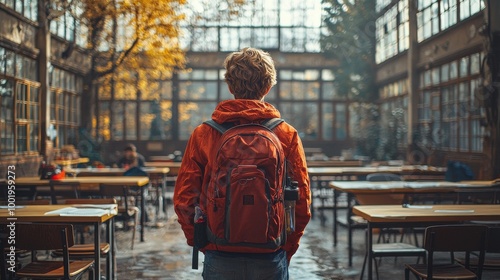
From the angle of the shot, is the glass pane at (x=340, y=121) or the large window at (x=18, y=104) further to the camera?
the glass pane at (x=340, y=121)

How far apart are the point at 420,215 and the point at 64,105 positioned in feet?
48.2

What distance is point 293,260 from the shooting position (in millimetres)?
7887

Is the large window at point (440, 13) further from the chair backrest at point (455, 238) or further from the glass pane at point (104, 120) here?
the glass pane at point (104, 120)

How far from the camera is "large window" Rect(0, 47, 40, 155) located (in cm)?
1297

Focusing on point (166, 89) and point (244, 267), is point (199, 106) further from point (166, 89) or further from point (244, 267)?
point (244, 267)

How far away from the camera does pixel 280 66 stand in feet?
82.9

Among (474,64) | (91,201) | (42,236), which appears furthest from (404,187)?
(474,64)

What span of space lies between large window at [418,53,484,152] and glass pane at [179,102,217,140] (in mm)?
9450

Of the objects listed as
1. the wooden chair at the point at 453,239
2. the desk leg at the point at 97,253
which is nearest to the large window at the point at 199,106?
the desk leg at the point at 97,253

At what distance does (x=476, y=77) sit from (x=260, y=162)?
38.9 feet

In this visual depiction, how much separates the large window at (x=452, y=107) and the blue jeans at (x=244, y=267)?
34.7 feet

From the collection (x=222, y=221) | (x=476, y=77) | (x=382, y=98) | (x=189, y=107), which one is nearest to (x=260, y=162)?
(x=222, y=221)

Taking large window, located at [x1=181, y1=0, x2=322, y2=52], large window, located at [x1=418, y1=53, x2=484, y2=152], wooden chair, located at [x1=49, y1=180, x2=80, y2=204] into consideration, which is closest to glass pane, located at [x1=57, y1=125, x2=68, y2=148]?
large window, located at [x1=181, y1=0, x2=322, y2=52]

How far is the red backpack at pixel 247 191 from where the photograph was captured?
2641 mm
